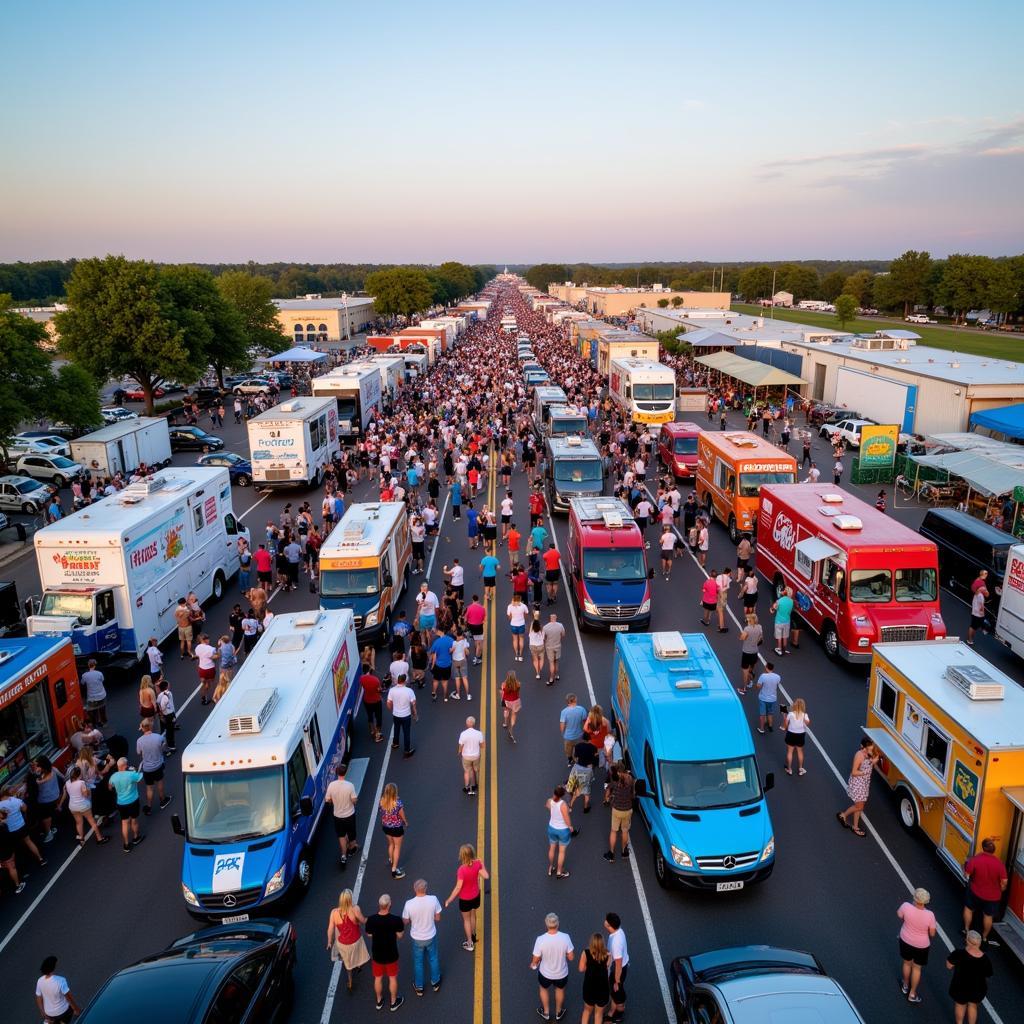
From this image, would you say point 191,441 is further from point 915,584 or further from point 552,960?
point 552,960

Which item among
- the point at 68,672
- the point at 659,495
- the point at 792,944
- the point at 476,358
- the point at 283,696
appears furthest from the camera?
the point at 476,358

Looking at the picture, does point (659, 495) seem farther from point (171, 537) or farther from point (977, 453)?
point (171, 537)

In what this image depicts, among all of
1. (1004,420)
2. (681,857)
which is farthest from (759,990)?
(1004,420)

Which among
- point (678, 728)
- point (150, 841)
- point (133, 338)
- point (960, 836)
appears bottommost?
point (150, 841)

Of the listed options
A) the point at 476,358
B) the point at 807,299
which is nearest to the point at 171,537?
the point at 476,358

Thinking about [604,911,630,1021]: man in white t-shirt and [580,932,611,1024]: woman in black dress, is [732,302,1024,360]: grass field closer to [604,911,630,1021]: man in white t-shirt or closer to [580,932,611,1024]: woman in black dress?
[604,911,630,1021]: man in white t-shirt

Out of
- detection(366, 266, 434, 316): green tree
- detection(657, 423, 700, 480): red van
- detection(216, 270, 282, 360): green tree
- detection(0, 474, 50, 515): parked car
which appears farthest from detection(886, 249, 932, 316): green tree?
detection(0, 474, 50, 515): parked car

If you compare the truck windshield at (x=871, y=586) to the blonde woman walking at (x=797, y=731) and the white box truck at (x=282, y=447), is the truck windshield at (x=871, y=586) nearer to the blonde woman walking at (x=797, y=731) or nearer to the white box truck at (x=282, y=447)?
the blonde woman walking at (x=797, y=731)
